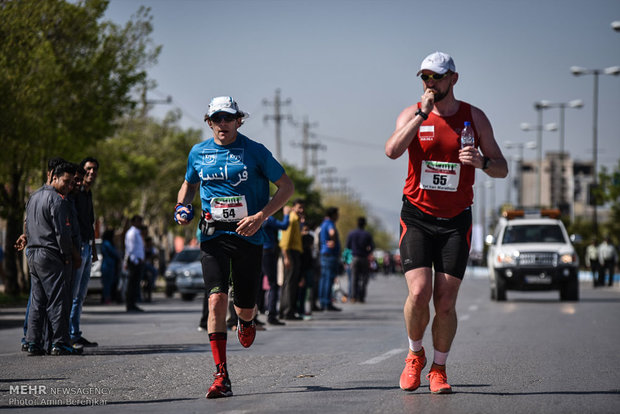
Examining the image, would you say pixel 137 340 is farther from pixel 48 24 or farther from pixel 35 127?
pixel 48 24

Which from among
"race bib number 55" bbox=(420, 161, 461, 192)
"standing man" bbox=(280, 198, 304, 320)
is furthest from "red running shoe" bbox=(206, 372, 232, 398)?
"standing man" bbox=(280, 198, 304, 320)

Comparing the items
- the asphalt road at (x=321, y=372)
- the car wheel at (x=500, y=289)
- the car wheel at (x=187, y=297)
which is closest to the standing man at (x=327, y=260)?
the car wheel at (x=500, y=289)

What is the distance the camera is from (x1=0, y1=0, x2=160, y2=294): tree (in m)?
24.6

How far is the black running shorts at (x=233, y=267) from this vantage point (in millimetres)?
8008

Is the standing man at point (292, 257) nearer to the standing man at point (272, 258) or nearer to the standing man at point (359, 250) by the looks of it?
the standing man at point (272, 258)

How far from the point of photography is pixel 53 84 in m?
26.5

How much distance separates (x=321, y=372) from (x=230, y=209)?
2043 mm

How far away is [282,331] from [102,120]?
48.7 ft

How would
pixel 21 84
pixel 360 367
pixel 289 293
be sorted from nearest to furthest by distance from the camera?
pixel 360 367
pixel 289 293
pixel 21 84

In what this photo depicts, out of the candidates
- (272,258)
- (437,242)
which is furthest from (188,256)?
(437,242)

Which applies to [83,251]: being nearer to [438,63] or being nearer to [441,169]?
[441,169]

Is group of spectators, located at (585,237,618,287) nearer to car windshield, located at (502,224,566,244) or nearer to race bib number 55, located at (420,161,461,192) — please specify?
car windshield, located at (502,224,566,244)

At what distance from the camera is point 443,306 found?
25.5 ft

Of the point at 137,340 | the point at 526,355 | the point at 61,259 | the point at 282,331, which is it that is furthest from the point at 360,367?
the point at 282,331
